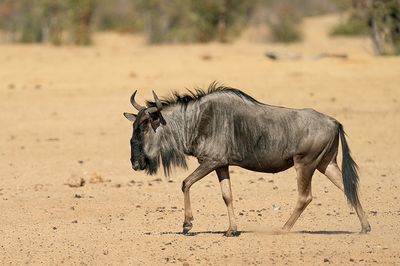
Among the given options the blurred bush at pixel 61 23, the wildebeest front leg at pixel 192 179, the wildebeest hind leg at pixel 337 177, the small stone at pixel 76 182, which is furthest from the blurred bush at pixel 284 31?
the wildebeest front leg at pixel 192 179

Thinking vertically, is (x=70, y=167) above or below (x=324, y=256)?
below

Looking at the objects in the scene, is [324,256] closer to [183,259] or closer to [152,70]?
[183,259]

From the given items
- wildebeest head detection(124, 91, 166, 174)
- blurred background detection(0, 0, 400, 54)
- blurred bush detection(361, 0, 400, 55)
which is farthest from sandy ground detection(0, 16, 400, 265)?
blurred background detection(0, 0, 400, 54)

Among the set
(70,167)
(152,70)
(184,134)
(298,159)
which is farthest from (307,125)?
(152,70)

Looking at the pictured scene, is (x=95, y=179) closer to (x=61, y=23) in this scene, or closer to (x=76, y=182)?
(x=76, y=182)

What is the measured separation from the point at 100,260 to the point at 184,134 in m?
1.76

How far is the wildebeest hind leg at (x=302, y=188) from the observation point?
34.0ft

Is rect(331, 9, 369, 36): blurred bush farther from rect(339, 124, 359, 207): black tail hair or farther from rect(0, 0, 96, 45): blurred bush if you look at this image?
rect(339, 124, 359, 207): black tail hair

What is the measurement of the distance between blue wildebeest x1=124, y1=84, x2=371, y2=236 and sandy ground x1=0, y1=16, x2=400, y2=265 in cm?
59

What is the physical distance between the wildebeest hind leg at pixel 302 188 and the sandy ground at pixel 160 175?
151 mm

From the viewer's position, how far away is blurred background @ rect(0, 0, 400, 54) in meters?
29.1

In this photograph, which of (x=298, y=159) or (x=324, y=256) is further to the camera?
(x=298, y=159)

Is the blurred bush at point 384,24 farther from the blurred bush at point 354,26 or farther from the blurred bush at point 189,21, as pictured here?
the blurred bush at point 354,26

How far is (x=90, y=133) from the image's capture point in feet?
66.0
